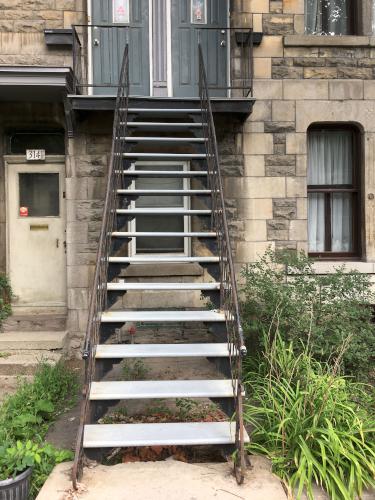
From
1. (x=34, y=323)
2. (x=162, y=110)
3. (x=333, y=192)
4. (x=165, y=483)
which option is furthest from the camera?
(x=333, y=192)

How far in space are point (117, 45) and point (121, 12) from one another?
1.66 ft

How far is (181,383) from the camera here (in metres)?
3.94

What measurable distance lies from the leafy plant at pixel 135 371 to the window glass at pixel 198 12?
16.7 feet

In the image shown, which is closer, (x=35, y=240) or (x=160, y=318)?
(x=160, y=318)

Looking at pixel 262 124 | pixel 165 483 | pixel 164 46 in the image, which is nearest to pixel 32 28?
pixel 164 46

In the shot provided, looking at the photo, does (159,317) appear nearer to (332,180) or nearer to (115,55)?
(332,180)

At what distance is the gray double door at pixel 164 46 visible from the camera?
22.2 feet

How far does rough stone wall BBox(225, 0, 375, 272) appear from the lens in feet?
21.6

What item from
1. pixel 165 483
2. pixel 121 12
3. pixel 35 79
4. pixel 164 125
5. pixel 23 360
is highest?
pixel 121 12

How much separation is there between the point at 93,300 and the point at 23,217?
3.75m

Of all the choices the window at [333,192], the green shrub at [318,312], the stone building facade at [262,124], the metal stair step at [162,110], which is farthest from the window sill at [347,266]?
the metal stair step at [162,110]

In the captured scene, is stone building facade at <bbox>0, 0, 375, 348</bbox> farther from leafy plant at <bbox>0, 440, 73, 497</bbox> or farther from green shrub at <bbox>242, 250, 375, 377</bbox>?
leafy plant at <bbox>0, 440, 73, 497</bbox>

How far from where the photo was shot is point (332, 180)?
6996mm

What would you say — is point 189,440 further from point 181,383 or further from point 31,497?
point 31,497
